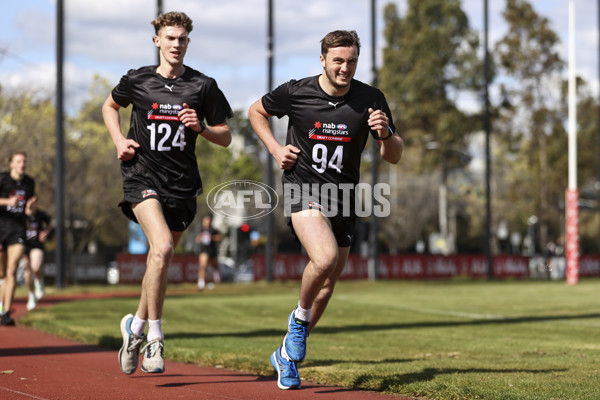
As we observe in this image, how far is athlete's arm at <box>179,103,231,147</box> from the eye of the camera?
658 cm

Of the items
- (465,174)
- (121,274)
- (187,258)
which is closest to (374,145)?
(187,258)

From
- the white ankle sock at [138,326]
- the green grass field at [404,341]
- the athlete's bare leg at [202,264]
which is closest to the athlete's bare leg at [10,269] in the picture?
the green grass field at [404,341]

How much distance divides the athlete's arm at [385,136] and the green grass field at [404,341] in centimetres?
164

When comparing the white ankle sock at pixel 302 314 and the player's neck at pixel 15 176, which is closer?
the white ankle sock at pixel 302 314

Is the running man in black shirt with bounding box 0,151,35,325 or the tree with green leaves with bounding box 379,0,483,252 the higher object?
the tree with green leaves with bounding box 379,0,483,252

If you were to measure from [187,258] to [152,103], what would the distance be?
27.4 metres

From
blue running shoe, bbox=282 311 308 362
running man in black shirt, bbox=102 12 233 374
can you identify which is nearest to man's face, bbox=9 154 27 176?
running man in black shirt, bbox=102 12 233 374

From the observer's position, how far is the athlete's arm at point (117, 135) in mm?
6688

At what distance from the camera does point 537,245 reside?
84812 mm

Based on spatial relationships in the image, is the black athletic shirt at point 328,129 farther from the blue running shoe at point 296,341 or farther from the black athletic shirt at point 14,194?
the black athletic shirt at point 14,194

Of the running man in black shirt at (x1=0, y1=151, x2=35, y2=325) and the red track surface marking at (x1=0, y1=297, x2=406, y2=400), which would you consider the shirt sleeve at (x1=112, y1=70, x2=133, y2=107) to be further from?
the running man in black shirt at (x1=0, y1=151, x2=35, y2=325)

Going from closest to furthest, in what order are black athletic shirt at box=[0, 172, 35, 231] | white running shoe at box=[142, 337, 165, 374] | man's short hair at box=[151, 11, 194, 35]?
1. white running shoe at box=[142, 337, 165, 374]
2. man's short hair at box=[151, 11, 194, 35]
3. black athletic shirt at box=[0, 172, 35, 231]

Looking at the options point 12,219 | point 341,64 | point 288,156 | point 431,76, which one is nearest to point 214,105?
point 288,156

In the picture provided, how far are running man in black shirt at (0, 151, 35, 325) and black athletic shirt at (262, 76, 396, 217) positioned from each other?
6.00 m
